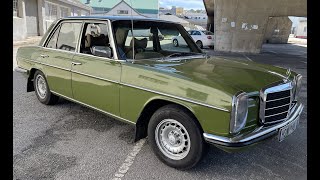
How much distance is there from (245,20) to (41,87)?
16.9m

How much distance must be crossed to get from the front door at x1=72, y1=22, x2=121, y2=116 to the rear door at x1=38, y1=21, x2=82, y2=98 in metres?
0.18

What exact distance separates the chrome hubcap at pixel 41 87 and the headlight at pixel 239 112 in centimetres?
390

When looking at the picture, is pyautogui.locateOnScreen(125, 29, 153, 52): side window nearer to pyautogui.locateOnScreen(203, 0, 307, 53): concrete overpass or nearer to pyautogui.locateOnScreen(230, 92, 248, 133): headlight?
pyautogui.locateOnScreen(230, 92, 248, 133): headlight

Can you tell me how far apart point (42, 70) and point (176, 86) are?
3121 mm

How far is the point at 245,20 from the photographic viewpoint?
19422 millimetres

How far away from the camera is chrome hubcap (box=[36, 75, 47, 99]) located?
213 inches

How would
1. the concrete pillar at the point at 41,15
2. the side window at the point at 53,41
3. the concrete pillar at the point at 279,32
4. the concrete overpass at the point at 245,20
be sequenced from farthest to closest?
the concrete pillar at the point at 279,32 → the concrete pillar at the point at 41,15 → the concrete overpass at the point at 245,20 → the side window at the point at 53,41

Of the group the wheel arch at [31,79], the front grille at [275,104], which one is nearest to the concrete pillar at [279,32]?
the wheel arch at [31,79]

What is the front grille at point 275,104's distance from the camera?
3031 millimetres

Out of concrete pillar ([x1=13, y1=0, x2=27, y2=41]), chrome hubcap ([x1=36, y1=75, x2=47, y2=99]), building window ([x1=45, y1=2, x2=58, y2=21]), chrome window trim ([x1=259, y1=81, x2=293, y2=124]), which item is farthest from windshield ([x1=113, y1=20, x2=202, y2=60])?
building window ([x1=45, y1=2, x2=58, y2=21])

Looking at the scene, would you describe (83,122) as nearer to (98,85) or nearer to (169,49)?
(98,85)

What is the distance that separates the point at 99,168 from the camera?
10.8 ft

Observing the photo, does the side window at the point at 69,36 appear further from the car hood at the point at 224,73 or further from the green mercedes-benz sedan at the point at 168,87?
the car hood at the point at 224,73
